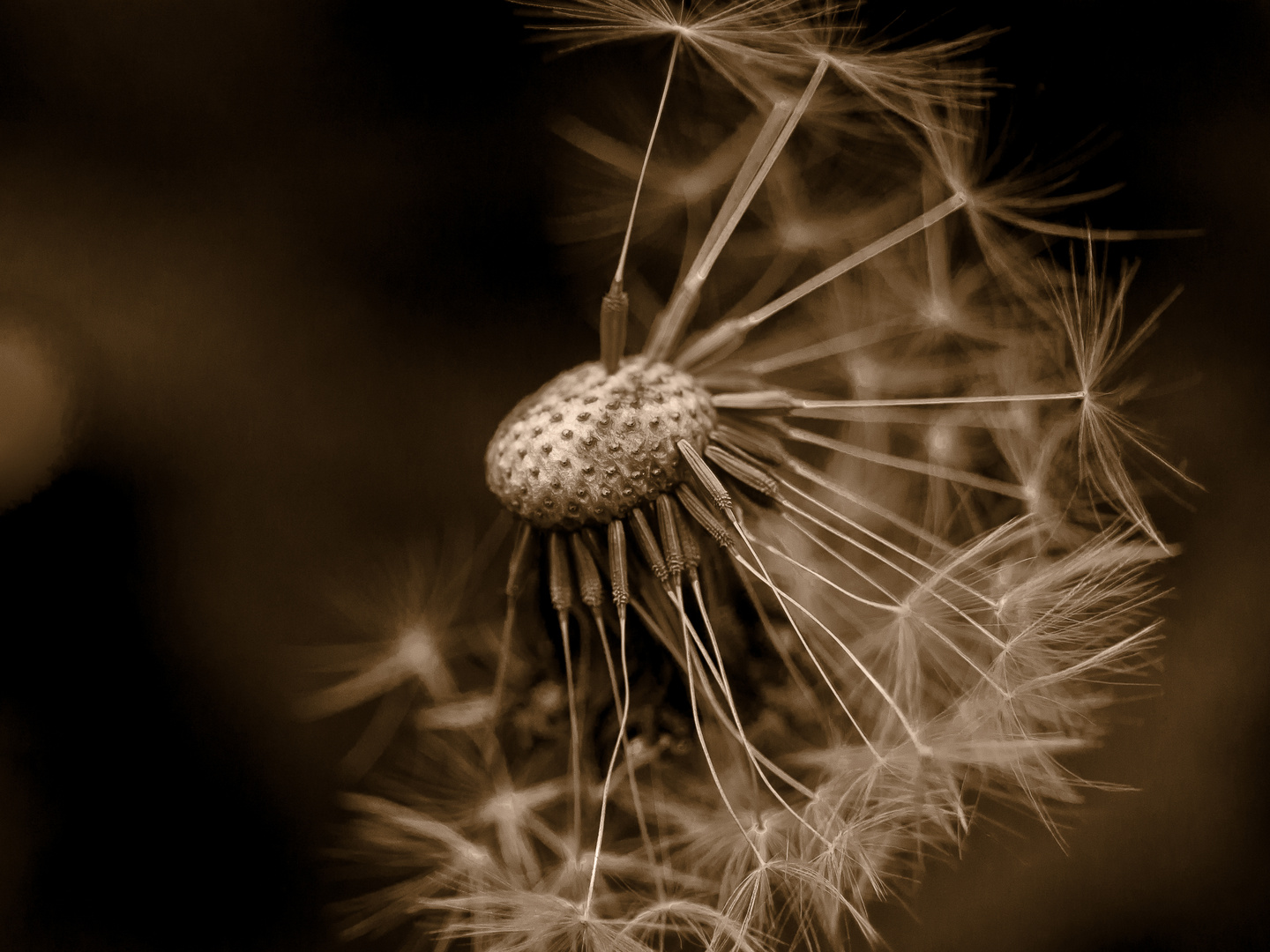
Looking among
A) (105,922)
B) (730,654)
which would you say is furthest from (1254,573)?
(105,922)

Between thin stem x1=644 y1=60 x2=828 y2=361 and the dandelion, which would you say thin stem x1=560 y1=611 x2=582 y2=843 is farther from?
thin stem x1=644 y1=60 x2=828 y2=361

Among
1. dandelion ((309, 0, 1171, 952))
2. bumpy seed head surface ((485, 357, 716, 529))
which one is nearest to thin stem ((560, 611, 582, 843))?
dandelion ((309, 0, 1171, 952))

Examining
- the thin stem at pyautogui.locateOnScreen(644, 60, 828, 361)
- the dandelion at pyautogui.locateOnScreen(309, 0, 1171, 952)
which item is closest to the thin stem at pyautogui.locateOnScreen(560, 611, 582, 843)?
the dandelion at pyautogui.locateOnScreen(309, 0, 1171, 952)

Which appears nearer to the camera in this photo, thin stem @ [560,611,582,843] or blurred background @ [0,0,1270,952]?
thin stem @ [560,611,582,843]

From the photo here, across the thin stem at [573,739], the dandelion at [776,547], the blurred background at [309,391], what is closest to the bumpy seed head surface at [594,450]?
the dandelion at [776,547]

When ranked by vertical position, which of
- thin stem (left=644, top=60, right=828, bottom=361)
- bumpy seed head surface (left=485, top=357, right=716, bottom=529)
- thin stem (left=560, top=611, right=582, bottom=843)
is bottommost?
thin stem (left=560, top=611, right=582, bottom=843)

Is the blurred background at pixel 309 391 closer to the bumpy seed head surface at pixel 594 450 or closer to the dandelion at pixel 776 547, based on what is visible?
the dandelion at pixel 776 547

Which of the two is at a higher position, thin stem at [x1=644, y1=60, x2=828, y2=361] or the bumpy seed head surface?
thin stem at [x1=644, y1=60, x2=828, y2=361]

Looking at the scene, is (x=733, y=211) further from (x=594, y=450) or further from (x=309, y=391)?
(x=309, y=391)
